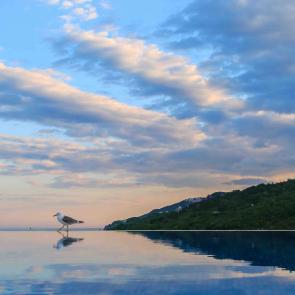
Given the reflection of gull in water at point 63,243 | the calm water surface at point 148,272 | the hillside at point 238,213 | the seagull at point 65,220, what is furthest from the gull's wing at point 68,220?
the calm water surface at point 148,272

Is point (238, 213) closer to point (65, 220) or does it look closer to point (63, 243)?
point (65, 220)

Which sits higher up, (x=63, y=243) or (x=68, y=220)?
(x=68, y=220)

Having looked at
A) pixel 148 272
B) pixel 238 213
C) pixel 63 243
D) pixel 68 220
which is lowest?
pixel 148 272

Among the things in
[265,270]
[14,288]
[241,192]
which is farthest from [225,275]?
[241,192]

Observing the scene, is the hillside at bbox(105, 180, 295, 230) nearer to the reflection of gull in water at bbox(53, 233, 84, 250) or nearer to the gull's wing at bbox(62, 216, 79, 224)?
the gull's wing at bbox(62, 216, 79, 224)

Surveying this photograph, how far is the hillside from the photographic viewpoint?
59.1 meters

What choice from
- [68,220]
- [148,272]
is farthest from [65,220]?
[148,272]

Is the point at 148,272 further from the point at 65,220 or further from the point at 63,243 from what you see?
the point at 65,220

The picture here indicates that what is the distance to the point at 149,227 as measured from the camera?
68812mm

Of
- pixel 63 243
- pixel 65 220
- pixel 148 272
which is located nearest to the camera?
pixel 148 272

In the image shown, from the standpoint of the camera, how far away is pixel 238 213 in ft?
213

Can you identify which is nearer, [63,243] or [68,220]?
[63,243]

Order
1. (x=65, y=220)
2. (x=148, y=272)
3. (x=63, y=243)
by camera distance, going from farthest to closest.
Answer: (x=65, y=220), (x=63, y=243), (x=148, y=272)

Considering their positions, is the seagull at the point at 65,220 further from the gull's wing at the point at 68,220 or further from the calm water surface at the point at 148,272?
the calm water surface at the point at 148,272
